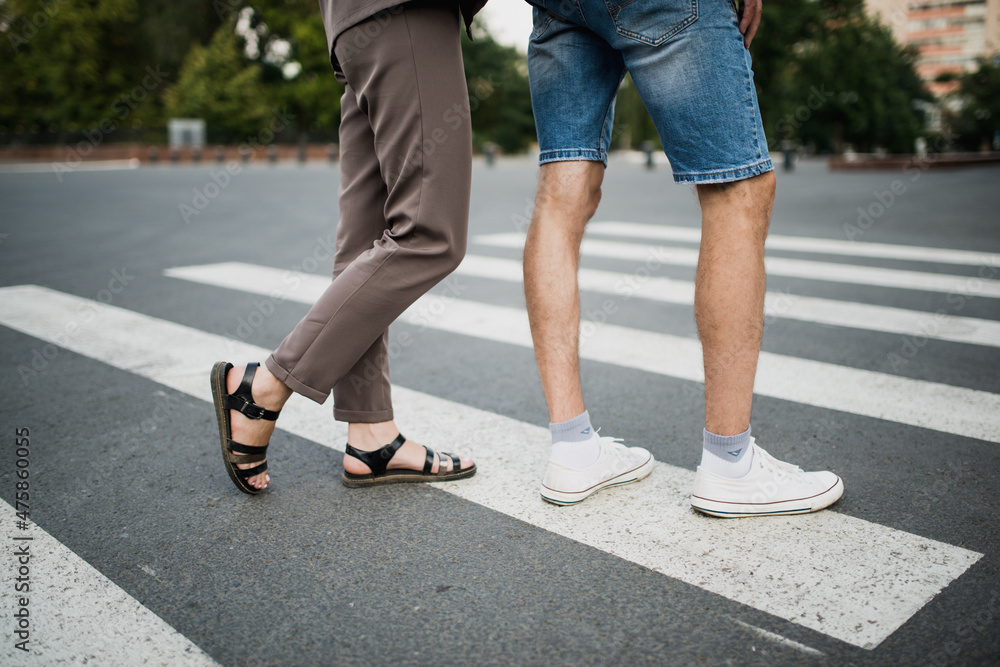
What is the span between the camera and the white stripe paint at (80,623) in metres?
1.41

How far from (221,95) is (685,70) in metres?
34.8

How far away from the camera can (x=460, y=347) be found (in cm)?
362

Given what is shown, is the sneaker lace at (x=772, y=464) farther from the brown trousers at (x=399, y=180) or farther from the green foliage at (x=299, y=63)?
the green foliage at (x=299, y=63)

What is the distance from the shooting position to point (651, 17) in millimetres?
1756

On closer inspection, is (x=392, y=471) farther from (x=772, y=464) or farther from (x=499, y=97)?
(x=499, y=97)

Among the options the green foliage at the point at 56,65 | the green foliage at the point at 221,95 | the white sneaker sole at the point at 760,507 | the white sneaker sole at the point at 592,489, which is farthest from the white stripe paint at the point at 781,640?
the green foliage at the point at 56,65

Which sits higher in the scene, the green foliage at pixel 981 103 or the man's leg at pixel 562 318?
the green foliage at pixel 981 103

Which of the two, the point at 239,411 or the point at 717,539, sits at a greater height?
the point at 239,411

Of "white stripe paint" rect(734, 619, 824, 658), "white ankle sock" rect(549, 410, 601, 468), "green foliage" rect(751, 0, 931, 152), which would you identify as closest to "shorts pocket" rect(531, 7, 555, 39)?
"white ankle sock" rect(549, 410, 601, 468)

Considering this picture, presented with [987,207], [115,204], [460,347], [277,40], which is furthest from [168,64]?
[460,347]

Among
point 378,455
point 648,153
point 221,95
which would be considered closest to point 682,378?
point 378,455

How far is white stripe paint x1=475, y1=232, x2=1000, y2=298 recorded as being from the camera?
4961mm

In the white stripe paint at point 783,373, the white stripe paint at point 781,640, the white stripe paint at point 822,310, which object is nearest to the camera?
the white stripe paint at point 781,640

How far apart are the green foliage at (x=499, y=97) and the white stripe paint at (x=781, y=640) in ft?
153
